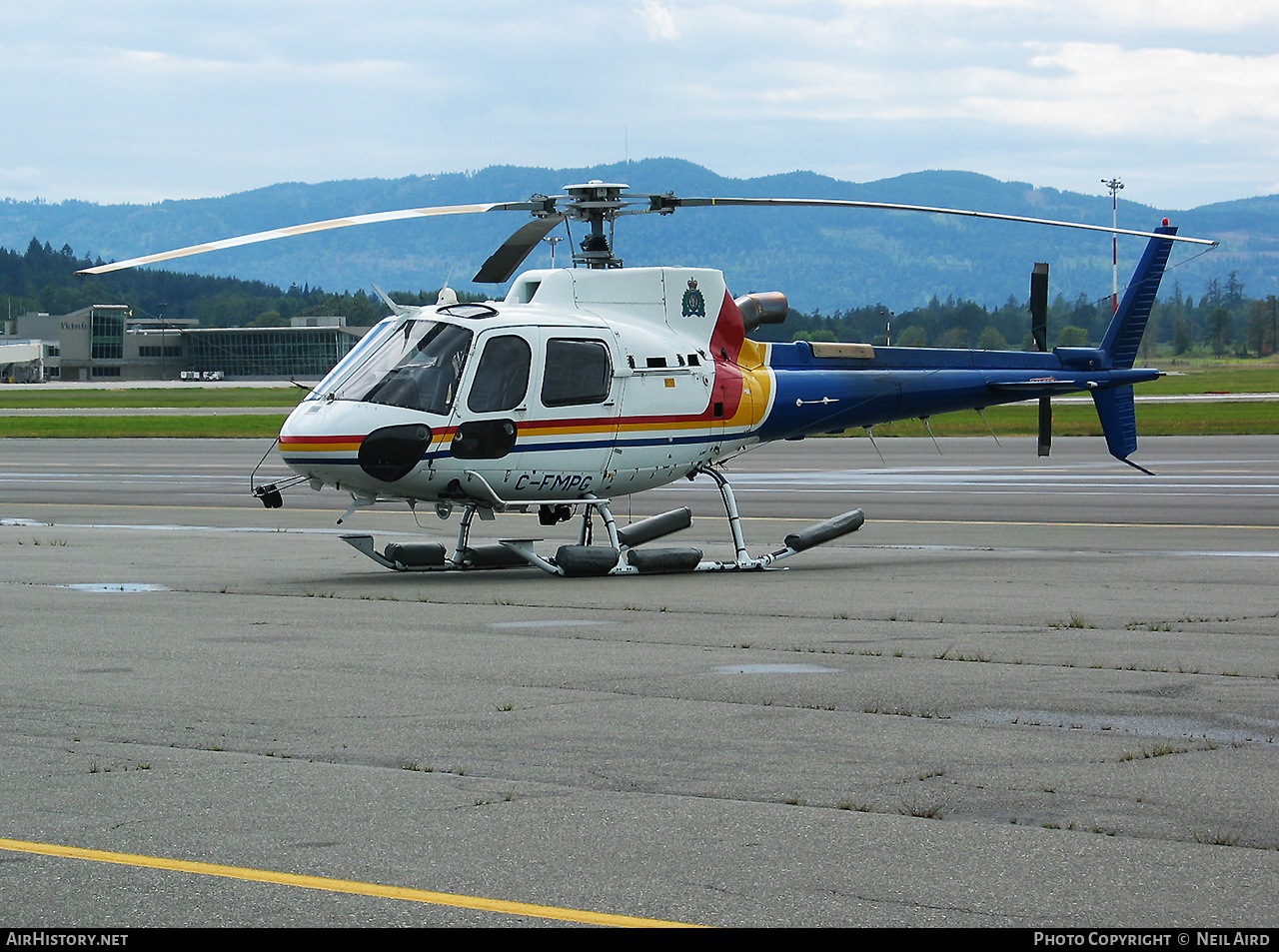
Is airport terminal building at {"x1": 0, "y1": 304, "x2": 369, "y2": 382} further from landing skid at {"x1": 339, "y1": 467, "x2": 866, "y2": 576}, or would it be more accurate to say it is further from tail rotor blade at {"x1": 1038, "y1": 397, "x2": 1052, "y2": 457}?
landing skid at {"x1": 339, "y1": 467, "x2": 866, "y2": 576}

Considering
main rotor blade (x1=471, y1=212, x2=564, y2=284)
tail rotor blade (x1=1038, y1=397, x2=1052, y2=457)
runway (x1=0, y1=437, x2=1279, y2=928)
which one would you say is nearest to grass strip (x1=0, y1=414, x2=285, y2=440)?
tail rotor blade (x1=1038, y1=397, x2=1052, y2=457)

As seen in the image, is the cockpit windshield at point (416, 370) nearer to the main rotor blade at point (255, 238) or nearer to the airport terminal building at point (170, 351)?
the main rotor blade at point (255, 238)

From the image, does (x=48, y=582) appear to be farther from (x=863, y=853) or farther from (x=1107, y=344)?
(x=1107, y=344)

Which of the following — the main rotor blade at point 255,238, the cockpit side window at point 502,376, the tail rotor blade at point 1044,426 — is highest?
the main rotor blade at point 255,238

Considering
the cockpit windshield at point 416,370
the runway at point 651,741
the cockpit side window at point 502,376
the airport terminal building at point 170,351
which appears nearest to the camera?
the runway at point 651,741

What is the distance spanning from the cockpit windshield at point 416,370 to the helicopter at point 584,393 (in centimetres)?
2

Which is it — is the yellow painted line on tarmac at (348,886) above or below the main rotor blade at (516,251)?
below

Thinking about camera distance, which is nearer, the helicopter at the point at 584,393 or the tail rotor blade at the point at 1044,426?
the helicopter at the point at 584,393

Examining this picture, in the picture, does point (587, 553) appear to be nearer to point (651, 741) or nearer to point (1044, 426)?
point (1044, 426)

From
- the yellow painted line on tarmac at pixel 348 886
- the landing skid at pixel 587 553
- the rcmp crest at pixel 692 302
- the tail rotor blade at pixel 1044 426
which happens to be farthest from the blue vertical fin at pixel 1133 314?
the yellow painted line on tarmac at pixel 348 886

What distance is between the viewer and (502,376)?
15.3m

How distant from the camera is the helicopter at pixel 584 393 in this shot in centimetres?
1481

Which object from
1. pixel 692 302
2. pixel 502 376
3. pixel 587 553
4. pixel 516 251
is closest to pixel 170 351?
pixel 692 302
